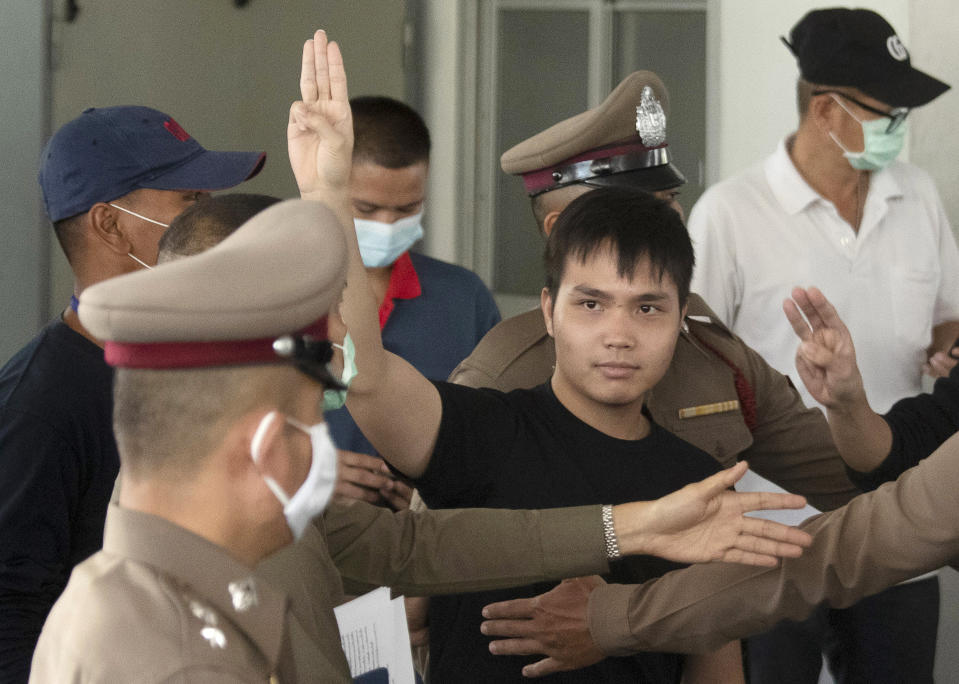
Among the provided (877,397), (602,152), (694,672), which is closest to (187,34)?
(602,152)

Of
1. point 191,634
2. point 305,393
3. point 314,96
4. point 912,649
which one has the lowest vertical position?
→ point 912,649

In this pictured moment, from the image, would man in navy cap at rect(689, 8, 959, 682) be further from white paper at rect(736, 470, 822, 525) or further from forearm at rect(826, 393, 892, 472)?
forearm at rect(826, 393, 892, 472)

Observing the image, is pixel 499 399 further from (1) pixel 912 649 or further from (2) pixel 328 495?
(1) pixel 912 649

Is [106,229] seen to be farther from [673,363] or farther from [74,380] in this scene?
[673,363]

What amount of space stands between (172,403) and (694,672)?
3.48 feet

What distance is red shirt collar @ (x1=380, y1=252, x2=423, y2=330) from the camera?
252cm

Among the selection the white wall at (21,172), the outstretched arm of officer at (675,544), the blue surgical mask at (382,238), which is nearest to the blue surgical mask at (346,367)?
the outstretched arm of officer at (675,544)

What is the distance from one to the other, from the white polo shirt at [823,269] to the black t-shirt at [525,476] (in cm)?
106

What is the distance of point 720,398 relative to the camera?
1.95 meters

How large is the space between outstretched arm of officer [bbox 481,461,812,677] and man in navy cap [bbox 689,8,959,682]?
1.27 m

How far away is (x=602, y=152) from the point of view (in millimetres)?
A: 2270

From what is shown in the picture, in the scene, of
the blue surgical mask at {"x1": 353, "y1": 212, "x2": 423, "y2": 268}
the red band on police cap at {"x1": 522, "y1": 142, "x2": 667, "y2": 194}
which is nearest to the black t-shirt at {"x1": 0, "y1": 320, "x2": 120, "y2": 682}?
the blue surgical mask at {"x1": 353, "y1": 212, "x2": 423, "y2": 268}

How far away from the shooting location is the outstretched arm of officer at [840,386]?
1.94 meters

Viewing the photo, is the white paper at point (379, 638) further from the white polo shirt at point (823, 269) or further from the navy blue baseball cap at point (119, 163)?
the white polo shirt at point (823, 269)
